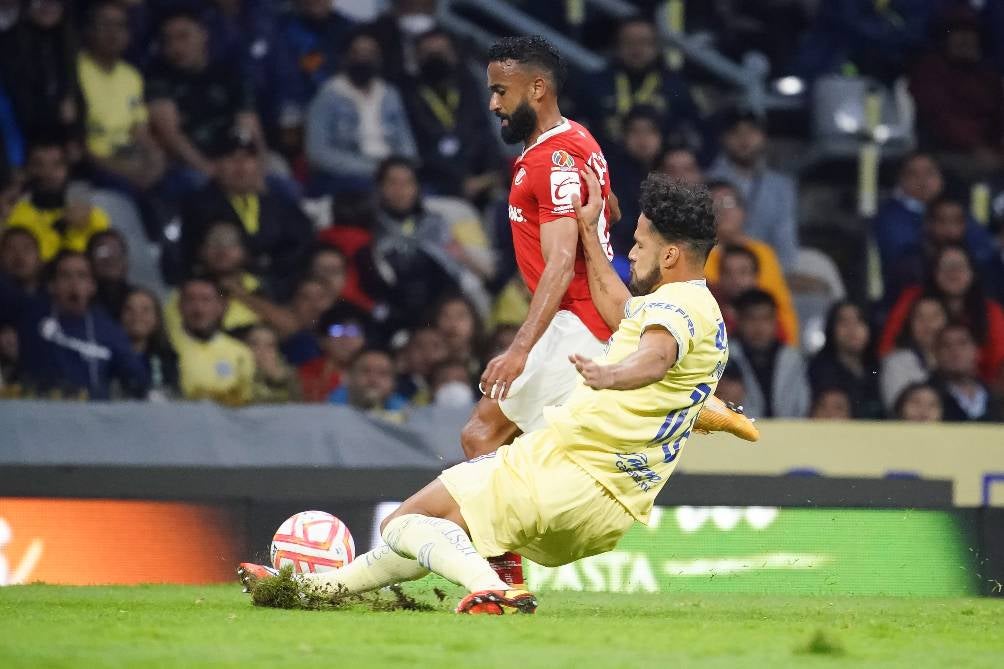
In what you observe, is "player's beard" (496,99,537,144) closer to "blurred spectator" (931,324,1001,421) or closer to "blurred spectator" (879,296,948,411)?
"blurred spectator" (879,296,948,411)

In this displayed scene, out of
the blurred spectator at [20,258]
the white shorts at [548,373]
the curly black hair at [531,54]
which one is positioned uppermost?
the curly black hair at [531,54]

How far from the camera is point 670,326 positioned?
561cm

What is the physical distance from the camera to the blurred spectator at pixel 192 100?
11.8m

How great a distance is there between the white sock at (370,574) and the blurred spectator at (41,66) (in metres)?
6.17

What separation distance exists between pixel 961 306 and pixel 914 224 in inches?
44.2

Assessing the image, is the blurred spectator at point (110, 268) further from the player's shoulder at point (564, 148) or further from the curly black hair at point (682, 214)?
the curly black hair at point (682, 214)

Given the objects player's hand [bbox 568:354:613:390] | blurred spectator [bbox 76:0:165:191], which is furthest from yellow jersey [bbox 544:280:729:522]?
blurred spectator [bbox 76:0:165:191]

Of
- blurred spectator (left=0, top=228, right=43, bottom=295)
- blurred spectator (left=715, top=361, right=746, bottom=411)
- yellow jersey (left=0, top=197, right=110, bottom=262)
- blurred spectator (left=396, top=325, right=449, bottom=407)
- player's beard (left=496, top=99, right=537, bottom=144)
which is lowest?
blurred spectator (left=715, top=361, right=746, bottom=411)

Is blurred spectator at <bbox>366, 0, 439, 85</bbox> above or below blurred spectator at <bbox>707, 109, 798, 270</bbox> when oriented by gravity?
above

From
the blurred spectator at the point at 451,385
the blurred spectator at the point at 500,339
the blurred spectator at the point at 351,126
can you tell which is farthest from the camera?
the blurred spectator at the point at 351,126

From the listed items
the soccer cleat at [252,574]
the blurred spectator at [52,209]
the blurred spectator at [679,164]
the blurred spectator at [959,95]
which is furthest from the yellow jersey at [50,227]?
the blurred spectator at [959,95]

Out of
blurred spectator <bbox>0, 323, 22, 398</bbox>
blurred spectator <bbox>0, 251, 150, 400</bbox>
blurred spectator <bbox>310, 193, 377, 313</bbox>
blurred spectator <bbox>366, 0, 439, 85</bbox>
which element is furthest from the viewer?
blurred spectator <bbox>366, 0, 439, 85</bbox>

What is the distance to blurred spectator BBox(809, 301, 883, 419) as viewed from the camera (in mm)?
11664

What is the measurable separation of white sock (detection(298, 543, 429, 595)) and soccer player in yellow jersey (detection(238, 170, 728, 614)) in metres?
A: 0.12
